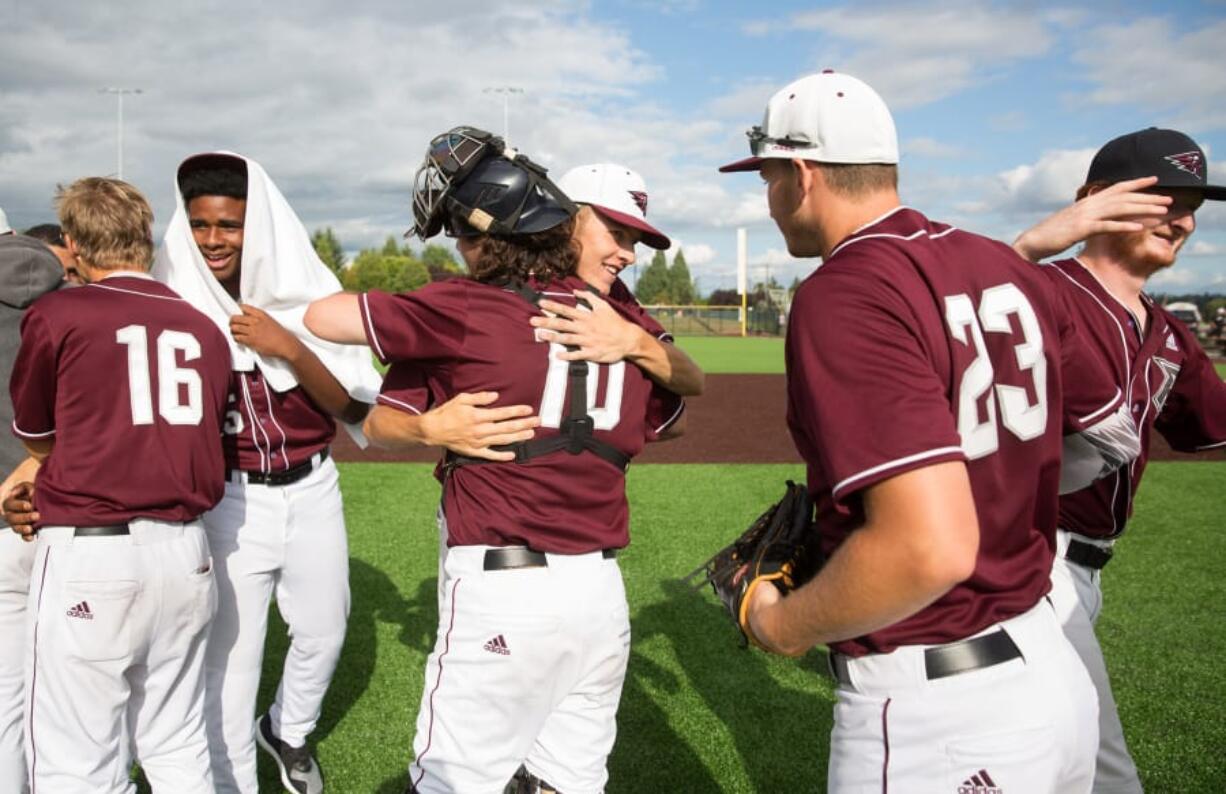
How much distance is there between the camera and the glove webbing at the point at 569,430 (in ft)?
8.61

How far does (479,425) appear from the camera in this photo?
8.39 ft

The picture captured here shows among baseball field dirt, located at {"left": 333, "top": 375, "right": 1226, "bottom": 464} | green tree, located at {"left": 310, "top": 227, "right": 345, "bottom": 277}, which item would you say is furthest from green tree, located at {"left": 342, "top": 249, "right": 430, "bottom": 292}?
baseball field dirt, located at {"left": 333, "top": 375, "right": 1226, "bottom": 464}

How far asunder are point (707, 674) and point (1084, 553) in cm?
249

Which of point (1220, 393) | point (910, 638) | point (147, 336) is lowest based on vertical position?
point (910, 638)

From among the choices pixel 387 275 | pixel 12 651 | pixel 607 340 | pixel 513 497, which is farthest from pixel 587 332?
pixel 387 275

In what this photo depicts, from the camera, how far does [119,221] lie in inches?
114

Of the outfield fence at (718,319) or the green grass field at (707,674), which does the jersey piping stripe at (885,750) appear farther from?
the outfield fence at (718,319)

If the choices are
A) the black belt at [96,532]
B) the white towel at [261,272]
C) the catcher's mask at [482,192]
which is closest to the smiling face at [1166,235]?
the catcher's mask at [482,192]

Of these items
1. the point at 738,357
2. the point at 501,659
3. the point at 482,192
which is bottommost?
the point at 738,357

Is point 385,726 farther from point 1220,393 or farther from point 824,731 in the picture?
point 1220,393

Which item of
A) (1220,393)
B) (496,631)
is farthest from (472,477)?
(1220,393)

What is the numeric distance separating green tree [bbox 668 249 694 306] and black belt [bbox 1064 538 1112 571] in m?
100.0

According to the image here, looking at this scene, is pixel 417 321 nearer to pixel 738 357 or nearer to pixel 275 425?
pixel 275 425

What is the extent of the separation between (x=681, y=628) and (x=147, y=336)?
3970mm
